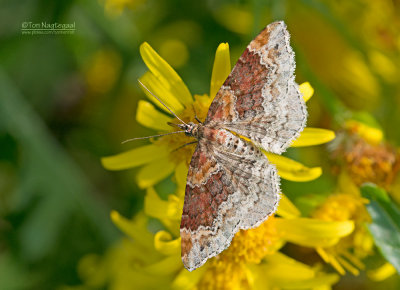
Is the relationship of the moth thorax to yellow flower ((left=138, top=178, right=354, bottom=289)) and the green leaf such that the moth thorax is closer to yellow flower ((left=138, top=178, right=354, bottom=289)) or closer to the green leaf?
yellow flower ((left=138, top=178, right=354, bottom=289))

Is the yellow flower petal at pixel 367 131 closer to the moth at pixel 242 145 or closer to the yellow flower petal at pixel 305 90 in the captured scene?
the yellow flower petal at pixel 305 90

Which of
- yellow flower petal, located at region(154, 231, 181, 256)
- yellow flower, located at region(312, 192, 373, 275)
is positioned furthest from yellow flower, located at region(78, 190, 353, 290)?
yellow flower, located at region(312, 192, 373, 275)

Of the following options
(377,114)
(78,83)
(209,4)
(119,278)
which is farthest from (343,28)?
(78,83)

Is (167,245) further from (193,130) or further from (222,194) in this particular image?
(193,130)

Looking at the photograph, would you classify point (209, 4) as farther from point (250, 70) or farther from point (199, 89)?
point (250, 70)

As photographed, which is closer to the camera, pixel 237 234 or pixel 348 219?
pixel 237 234

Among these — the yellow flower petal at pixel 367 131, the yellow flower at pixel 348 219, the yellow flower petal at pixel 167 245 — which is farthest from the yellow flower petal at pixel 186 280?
the yellow flower petal at pixel 367 131

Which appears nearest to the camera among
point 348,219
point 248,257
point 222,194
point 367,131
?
point 222,194

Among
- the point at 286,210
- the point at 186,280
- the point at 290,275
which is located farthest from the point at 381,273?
the point at 186,280
